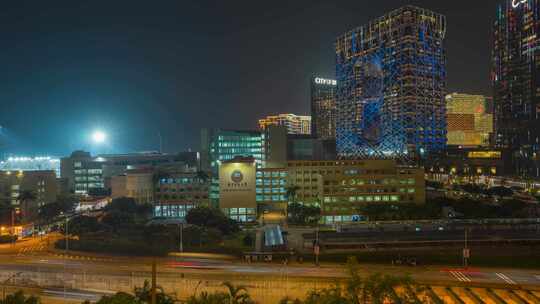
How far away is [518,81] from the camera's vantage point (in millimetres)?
142500

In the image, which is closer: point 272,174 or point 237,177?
point 237,177

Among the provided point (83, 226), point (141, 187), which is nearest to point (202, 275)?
point (83, 226)

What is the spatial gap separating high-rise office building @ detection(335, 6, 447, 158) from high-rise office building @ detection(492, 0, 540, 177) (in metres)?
26.2

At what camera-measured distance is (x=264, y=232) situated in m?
46.5

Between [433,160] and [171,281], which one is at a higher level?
[433,160]

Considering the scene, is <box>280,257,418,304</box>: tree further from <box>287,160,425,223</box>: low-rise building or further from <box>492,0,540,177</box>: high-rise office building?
<box>492,0,540,177</box>: high-rise office building

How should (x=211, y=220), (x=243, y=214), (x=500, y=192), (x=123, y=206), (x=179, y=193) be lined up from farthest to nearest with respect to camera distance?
(x=500, y=192), (x=179, y=193), (x=243, y=214), (x=123, y=206), (x=211, y=220)

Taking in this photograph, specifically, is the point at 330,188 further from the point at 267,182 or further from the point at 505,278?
the point at 505,278

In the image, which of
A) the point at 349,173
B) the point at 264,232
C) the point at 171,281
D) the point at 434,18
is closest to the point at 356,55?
the point at 434,18

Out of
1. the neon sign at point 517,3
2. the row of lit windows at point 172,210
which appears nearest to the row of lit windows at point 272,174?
the row of lit windows at point 172,210

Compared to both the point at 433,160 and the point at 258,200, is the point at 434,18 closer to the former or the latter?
the point at 433,160

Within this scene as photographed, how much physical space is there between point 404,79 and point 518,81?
48.8 m

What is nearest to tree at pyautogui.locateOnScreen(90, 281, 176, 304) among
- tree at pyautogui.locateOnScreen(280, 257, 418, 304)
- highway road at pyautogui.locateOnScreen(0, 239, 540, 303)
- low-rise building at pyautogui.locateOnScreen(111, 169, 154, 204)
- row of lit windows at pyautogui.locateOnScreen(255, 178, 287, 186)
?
tree at pyautogui.locateOnScreen(280, 257, 418, 304)

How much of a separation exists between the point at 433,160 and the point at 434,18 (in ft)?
175
